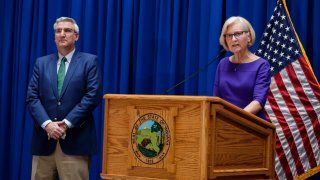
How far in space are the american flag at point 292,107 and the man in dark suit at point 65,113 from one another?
1.33 meters

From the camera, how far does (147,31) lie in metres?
4.82

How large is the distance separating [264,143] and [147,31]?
7.72ft

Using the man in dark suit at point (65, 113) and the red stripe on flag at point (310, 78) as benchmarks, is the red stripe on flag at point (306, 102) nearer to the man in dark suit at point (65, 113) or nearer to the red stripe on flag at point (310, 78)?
the red stripe on flag at point (310, 78)

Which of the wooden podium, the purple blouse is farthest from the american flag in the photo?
the wooden podium

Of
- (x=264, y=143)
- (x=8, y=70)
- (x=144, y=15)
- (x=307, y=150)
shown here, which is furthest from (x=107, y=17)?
(x=264, y=143)

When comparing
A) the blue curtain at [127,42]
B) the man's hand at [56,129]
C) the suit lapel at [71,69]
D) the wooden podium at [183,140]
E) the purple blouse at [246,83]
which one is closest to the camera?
the wooden podium at [183,140]

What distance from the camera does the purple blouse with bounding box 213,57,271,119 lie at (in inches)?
114

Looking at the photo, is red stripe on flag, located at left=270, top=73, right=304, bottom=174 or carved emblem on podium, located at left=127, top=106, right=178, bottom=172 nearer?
carved emblem on podium, located at left=127, top=106, right=178, bottom=172

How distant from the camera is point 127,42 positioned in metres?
4.90

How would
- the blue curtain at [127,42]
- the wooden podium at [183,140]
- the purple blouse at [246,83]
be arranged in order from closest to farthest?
1. the wooden podium at [183,140]
2. the purple blouse at [246,83]
3. the blue curtain at [127,42]

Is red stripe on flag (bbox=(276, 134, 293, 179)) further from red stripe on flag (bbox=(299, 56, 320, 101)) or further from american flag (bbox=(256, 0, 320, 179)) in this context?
red stripe on flag (bbox=(299, 56, 320, 101))

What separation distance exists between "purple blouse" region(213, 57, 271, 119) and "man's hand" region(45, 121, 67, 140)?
1.16 metres

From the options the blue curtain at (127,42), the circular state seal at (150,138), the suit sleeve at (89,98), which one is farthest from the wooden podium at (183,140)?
the blue curtain at (127,42)

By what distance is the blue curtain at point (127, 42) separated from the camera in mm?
4375
